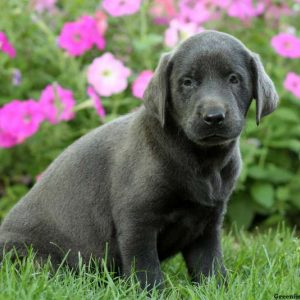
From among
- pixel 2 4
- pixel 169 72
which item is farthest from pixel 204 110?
pixel 2 4

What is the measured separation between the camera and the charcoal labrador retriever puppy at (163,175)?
371cm

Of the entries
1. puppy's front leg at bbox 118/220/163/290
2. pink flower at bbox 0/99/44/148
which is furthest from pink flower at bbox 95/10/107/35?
puppy's front leg at bbox 118/220/163/290

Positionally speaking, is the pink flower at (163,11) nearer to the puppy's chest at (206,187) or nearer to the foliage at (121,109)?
the foliage at (121,109)

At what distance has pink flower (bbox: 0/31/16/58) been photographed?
6.07m

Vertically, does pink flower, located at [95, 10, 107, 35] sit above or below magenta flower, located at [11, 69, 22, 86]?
above

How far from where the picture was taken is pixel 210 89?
12.0ft

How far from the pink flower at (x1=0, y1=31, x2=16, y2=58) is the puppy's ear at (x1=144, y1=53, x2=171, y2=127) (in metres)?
2.53

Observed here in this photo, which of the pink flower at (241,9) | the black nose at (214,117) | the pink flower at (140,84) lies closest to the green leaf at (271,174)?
the pink flower at (140,84)

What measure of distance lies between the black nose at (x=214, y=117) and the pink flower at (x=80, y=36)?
2.82m

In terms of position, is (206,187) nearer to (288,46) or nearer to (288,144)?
(288,144)

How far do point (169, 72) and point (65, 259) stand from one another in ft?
3.71

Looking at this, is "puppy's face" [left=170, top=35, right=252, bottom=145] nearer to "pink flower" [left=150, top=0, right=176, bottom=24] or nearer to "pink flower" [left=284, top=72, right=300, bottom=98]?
"pink flower" [left=284, top=72, right=300, bottom=98]

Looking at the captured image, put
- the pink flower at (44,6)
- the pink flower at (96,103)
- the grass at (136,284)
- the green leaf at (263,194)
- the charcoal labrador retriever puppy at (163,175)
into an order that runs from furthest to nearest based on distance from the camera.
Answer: the pink flower at (44,6), the green leaf at (263,194), the pink flower at (96,103), the charcoal labrador retriever puppy at (163,175), the grass at (136,284)

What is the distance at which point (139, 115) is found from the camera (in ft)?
13.3
